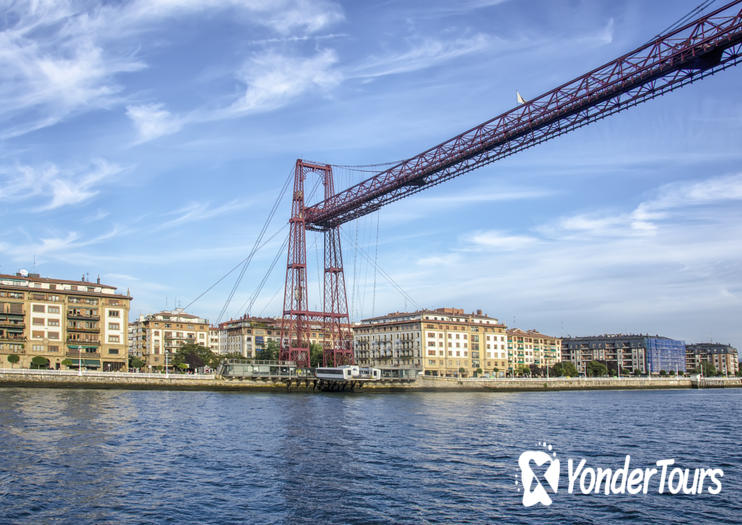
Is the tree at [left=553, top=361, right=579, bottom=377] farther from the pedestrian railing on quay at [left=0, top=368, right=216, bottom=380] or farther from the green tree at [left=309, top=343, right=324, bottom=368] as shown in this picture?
the pedestrian railing on quay at [left=0, top=368, right=216, bottom=380]

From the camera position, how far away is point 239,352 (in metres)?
127

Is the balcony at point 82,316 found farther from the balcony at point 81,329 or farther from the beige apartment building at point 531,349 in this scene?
the beige apartment building at point 531,349

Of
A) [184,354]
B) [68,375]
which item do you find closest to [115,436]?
[68,375]

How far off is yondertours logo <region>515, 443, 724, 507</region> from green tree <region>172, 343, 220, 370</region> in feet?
262

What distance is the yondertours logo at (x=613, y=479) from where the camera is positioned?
1956 cm

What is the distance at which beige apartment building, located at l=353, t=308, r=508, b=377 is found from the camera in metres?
110

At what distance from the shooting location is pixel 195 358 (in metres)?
98.2

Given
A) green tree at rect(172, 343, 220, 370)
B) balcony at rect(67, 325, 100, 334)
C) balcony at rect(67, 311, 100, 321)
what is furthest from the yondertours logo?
green tree at rect(172, 343, 220, 370)

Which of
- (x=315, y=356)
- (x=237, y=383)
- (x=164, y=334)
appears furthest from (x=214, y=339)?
(x=237, y=383)

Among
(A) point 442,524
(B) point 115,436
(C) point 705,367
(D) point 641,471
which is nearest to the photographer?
(A) point 442,524

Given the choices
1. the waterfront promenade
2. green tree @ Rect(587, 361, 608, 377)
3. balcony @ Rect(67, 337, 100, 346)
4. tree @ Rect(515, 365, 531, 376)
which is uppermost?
balcony @ Rect(67, 337, 100, 346)

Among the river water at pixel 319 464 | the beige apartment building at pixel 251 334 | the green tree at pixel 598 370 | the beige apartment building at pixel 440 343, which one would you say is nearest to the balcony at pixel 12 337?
the river water at pixel 319 464

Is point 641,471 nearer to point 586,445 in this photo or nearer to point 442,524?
point 586,445

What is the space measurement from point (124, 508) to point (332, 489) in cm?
581
